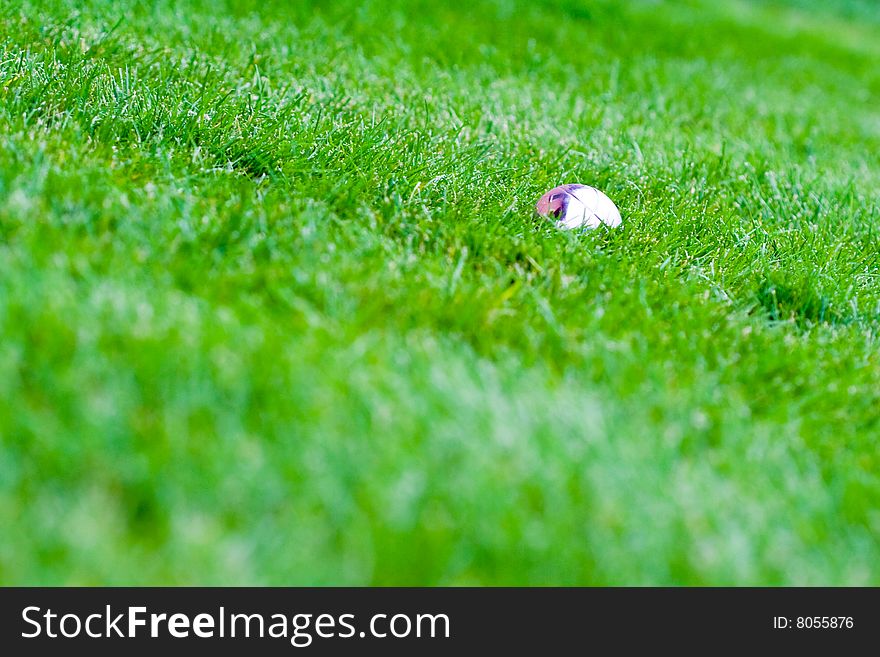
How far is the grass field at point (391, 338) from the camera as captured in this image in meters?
1.70

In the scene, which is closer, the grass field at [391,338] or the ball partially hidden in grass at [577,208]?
the grass field at [391,338]

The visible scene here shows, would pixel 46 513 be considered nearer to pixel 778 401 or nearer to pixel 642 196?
pixel 778 401

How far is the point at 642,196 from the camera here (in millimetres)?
3672

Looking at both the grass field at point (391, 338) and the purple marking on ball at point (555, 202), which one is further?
the purple marking on ball at point (555, 202)

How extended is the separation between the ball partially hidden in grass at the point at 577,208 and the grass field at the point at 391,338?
67 mm

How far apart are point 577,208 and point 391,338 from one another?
47.4 inches

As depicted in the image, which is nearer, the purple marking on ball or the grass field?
the grass field

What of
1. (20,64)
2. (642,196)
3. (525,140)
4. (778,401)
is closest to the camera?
(778,401)

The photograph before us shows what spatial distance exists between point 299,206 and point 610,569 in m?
1.67

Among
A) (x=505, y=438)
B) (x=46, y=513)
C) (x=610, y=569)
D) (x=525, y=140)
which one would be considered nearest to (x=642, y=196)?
(x=525, y=140)

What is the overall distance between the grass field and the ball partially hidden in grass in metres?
0.07

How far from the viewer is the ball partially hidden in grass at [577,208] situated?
3127 mm

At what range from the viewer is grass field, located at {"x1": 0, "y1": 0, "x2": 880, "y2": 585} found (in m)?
1.70

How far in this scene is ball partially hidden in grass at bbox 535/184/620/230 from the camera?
3127 millimetres
